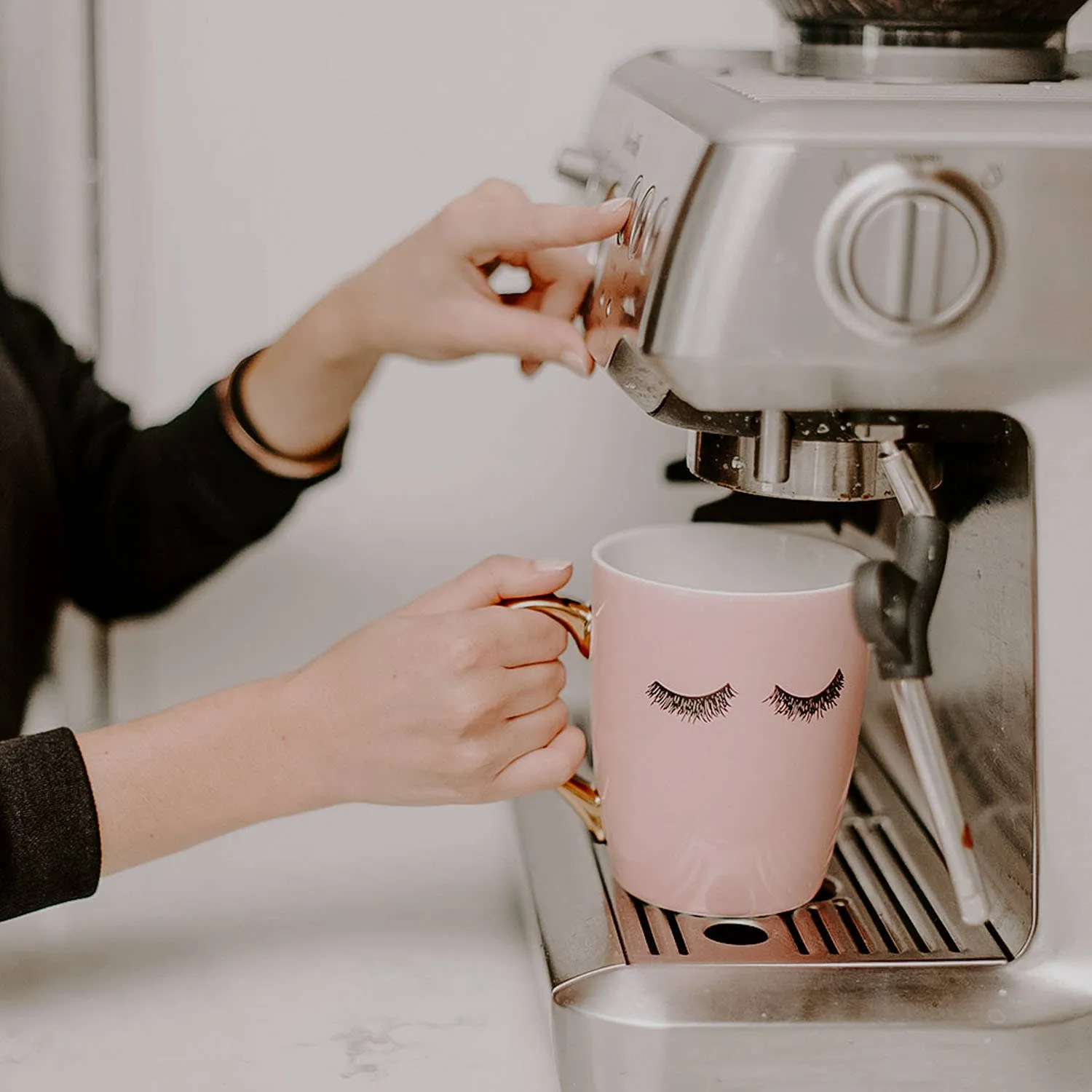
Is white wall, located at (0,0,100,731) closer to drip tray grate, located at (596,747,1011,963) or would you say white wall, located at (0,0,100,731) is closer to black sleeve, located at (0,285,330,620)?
→ black sleeve, located at (0,285,330,620)

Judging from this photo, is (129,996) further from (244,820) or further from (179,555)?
(179,555)

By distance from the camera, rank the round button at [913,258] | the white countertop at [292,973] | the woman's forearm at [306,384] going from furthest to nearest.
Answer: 1. the woman's forearm at [306,384]
2. the white countertop at [292,973]
3. the round button at [913,258]

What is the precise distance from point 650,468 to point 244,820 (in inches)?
14.4

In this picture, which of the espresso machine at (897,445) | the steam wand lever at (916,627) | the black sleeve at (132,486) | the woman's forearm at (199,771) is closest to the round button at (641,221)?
the espresso machine at (897,445)

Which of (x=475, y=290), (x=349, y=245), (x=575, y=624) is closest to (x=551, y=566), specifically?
(x=575, y=624)

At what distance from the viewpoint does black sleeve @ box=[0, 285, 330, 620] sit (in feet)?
2.70

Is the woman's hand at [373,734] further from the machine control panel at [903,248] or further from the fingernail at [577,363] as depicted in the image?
the machine control panel at [903,248]

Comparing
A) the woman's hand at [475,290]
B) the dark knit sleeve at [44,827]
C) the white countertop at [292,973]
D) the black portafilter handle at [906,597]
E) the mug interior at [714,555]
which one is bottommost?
the white countertop at [292,973]

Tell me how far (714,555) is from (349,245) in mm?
328

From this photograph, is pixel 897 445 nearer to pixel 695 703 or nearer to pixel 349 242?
pixel 695 703

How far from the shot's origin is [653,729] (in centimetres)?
58

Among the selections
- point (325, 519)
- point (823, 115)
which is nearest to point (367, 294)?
point (325, 519)

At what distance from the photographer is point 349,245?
0.87 metres

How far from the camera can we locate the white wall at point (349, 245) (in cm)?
84
